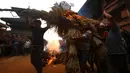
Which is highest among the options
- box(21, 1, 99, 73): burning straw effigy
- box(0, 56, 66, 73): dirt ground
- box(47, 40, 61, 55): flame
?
box(21, 1, 99, 73): burning straw effigy

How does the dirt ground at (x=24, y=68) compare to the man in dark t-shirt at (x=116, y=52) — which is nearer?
the man in dark t-shirt at (x=116, y=52)

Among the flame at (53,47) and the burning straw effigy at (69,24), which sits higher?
the burning straw effigy at (69,24)

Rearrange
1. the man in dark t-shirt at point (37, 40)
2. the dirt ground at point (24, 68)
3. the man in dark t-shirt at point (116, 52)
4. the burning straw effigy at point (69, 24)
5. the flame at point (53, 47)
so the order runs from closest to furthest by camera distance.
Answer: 1. the man in dark t-shirt at point (116, 52)
2. the burning straw effigy at point (69, 24)
3. the man in dark t-shirt at point (37, 40)
4. the dirt ground at point (24, 68)
5. the flame at point (53, 47)

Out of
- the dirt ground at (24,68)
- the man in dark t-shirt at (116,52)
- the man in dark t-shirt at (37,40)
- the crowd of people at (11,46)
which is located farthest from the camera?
the crowd of people at (11,46)

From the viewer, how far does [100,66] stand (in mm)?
7473

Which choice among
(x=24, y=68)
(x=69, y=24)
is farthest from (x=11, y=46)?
(x=69, y=24)

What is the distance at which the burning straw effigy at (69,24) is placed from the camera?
6977 mm

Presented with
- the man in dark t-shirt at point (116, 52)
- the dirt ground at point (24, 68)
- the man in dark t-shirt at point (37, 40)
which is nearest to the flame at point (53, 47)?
the dirt ground at point (24, 68)

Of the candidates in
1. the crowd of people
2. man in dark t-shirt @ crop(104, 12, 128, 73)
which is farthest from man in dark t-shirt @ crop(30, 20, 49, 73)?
the crowd of people

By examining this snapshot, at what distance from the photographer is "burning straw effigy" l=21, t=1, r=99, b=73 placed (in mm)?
6977

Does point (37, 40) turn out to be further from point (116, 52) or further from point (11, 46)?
point (11, 46)

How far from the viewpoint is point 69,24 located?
7066mm

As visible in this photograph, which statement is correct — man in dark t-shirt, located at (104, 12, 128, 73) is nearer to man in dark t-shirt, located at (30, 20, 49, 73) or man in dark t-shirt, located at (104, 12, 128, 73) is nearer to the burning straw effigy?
the burning straw effigy

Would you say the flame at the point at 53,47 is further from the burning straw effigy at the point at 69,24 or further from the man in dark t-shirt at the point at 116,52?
the man in dark t-shirt at the point at 116,52
